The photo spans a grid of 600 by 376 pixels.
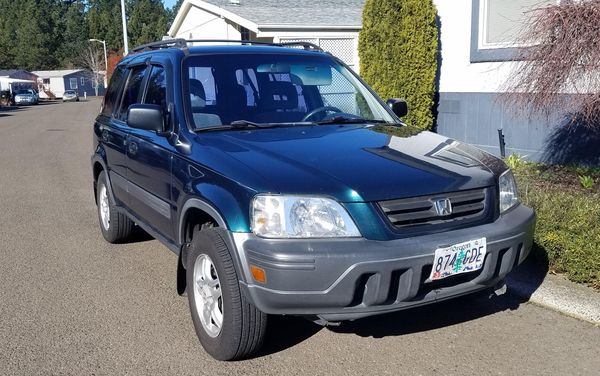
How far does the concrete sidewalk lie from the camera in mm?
4406

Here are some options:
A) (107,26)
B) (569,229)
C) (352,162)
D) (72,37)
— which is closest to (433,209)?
(352,162)

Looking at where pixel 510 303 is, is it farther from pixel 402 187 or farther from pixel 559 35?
pixel 559 35

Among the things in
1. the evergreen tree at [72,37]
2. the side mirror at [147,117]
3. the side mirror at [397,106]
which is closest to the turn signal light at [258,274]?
the side mirror at [147,117]

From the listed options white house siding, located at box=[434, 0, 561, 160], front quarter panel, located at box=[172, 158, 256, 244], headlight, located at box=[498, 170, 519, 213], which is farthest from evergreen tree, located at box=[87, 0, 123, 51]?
headlight, located at box=[498, 170, 519, 213]

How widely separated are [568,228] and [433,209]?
86.3 inches

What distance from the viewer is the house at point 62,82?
283 feet

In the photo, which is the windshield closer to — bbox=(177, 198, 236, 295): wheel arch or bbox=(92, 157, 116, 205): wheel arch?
bbox=(177, 198, 236, 295): wheel arch

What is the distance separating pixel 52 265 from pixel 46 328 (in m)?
1.53

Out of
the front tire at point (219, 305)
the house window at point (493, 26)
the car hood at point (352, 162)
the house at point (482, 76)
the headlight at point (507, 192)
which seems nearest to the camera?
the car hood at point (352, 162)

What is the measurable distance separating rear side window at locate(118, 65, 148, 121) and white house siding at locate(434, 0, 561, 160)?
561cm

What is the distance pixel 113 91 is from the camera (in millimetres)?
6297

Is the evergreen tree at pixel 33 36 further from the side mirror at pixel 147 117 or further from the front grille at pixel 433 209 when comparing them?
the front grille at pixel 433 209

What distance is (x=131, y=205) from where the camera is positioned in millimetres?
5402

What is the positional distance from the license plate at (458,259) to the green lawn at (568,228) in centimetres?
158
